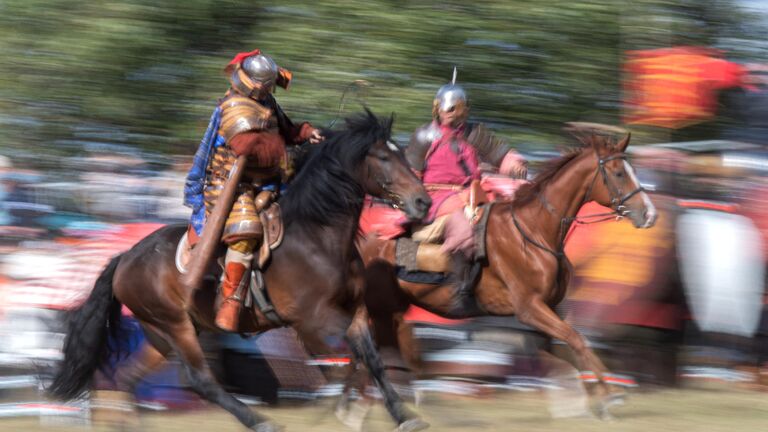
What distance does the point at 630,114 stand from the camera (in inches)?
476

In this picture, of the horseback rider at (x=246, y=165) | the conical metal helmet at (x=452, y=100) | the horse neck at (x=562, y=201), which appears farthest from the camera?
the conical metal helmet at (x=452, y=100)

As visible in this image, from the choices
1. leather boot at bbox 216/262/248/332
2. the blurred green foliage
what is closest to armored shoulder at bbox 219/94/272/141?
leather boot at bbox 216/262/248/332

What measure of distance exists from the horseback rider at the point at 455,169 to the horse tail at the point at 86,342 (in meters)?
2.40

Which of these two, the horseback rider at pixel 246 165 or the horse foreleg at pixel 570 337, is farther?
the horse foreleg at pixel 570 337

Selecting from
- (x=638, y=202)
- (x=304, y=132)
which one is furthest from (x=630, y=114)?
(x=304, y=132)

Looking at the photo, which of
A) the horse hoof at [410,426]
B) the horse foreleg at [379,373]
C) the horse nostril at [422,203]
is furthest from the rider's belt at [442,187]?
the horse hoof at [410,426]

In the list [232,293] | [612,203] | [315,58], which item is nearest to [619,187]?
[612,203]

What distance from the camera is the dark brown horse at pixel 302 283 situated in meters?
7.18

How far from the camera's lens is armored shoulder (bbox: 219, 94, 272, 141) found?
718 cm

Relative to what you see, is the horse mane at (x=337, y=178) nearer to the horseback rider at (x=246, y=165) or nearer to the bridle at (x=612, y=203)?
the horseback rider at (x=246, y=165)

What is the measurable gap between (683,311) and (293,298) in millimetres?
4183

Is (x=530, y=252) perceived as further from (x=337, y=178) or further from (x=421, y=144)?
(x=337, y=178)

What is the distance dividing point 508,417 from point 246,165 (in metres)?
2.79

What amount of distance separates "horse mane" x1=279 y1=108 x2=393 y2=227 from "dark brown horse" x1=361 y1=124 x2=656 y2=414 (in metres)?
1.55
